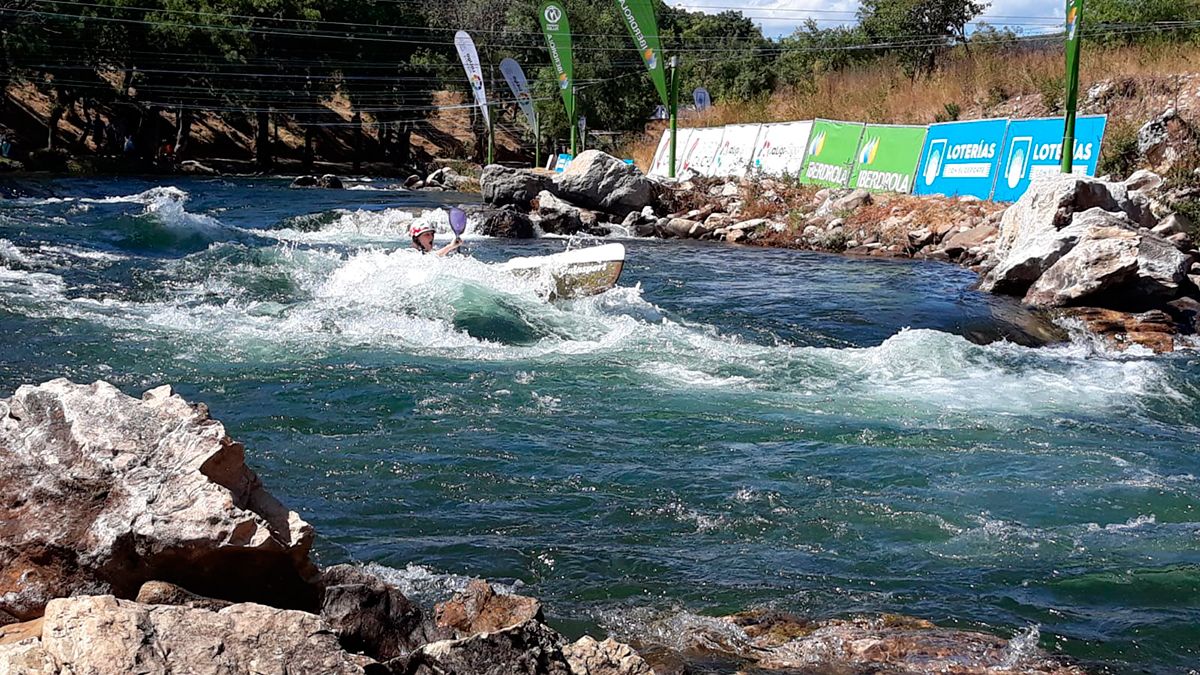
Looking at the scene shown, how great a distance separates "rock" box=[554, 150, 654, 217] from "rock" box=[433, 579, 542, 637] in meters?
20.0

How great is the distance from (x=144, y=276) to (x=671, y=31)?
5274 centimetres

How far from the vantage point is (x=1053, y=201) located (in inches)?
583

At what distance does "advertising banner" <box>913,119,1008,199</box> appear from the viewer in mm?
19734

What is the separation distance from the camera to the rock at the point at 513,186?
24719 millimetres

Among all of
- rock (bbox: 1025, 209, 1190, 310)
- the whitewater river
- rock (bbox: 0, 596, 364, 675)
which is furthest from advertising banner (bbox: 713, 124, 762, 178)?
rock (bbox: 0, 596, 364, 675)

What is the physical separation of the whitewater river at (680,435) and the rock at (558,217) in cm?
788

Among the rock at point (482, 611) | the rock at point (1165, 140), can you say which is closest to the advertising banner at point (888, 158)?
the rock at point (1165, 140)

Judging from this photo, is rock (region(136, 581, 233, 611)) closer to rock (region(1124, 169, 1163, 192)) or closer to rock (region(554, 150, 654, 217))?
rock (region(1124, 169, 1163, 192))

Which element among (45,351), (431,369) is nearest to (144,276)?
(45,351)

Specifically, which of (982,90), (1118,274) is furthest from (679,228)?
(1118,274)

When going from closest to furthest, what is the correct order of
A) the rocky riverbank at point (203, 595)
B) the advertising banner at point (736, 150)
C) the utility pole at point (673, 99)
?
the rocky riverbank at point (203, 595) → the advertising banner at point (736, 150) → the utility pole at point (673, 99)

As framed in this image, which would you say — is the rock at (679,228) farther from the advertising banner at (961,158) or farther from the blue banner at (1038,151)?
the blue banner at (1038,151)

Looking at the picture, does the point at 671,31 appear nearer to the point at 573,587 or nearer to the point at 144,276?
the point at 144,276

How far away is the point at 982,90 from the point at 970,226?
7424 mm
